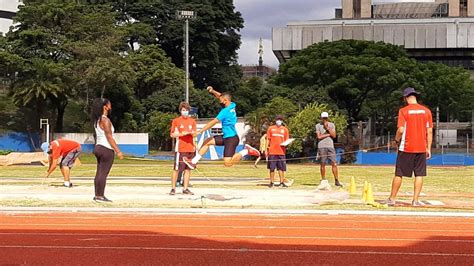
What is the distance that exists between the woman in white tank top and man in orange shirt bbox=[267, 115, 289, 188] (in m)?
4.86

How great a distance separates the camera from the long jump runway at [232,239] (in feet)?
23.3

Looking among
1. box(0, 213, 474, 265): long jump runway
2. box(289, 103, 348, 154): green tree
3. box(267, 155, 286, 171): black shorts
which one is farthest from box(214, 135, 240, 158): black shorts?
box(289, 103, 348, 154): green tree

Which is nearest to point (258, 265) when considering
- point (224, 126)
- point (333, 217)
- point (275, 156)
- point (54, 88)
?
point (333, 217)

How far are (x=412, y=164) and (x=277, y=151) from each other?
5131mm

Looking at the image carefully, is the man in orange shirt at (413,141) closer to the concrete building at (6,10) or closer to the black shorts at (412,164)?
the black shorts at (412,164)

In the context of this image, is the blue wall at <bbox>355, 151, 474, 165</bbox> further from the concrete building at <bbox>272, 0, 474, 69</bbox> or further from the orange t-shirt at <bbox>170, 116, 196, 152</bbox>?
the concrete building at <bbox>272, 0, 474, 69</bbox>

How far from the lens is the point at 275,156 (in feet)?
52.5

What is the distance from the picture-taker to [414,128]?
11.3 m

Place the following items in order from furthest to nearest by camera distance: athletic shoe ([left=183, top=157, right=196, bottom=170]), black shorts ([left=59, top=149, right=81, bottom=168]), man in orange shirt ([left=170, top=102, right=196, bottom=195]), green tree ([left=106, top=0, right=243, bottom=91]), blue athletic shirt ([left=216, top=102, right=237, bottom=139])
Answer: green tree ([left=106, top=0, right=243, bottom=91]) → black shorts ([left=59, top=149, right=81, bottom=168]) → man in orange shirt ([left=170, top=102, right=196, bottom=195]) → athletic shoe ([left=183, top=157, right=196, bottom=170]) → blue athletic shirt ([left=216, top=102, right=237, bottom=139])

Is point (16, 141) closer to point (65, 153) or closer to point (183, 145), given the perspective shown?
point (65, 153)

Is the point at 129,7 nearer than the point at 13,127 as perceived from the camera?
No

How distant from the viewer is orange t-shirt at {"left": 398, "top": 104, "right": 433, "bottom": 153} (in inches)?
444

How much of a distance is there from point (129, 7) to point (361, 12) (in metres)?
47.9

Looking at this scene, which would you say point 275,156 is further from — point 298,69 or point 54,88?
point 298,69
